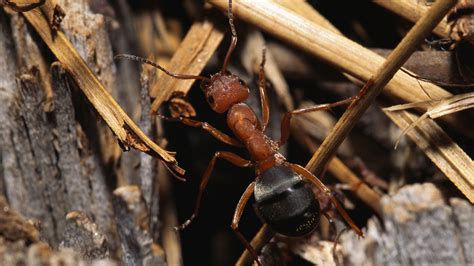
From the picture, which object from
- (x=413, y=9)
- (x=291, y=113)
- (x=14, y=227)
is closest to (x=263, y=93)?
(x=291, y=113)

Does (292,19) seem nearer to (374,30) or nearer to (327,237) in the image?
(374,30)

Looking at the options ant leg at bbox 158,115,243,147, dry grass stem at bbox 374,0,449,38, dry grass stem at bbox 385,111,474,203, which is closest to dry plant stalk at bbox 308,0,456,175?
dry grass stem at bbox 385,111,474,203

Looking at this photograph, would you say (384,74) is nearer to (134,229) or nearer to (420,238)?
(420,238)

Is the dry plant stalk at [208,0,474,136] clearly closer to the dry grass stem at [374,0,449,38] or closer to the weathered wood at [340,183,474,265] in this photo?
the dry grass stem at [374,0,449,38]

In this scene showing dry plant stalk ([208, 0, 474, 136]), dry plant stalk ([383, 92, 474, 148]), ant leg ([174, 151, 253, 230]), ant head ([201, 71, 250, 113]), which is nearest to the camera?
dry plant stalk ([383, 92, 474, 148])

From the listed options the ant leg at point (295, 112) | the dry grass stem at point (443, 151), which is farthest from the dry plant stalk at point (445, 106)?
the ant leg at point (295, 112)

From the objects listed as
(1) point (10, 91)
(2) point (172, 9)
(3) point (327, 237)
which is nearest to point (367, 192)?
(3) point (327, 237)

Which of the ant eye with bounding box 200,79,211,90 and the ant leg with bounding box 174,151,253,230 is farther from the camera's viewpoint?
the ant eye with bounding box 200,79,211,90
